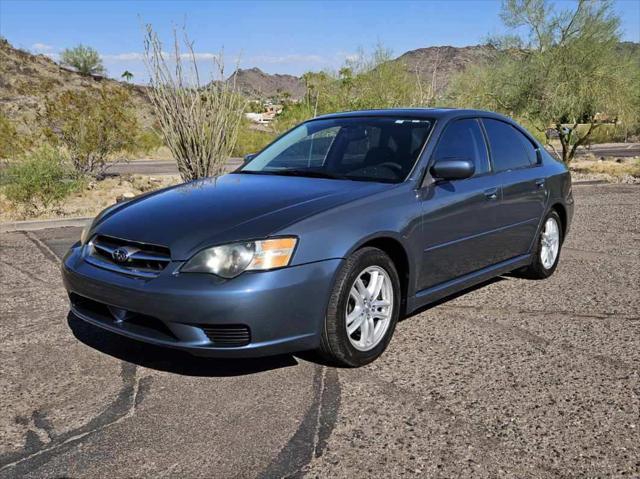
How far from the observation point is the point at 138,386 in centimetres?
394

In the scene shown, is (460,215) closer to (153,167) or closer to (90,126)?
(90,126)

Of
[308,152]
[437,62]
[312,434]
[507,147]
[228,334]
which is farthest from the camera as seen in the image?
[437,62]

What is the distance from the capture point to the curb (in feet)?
31.8

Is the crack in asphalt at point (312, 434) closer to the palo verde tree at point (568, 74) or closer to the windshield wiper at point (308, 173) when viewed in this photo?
the windshield wiper at point (308, 173)

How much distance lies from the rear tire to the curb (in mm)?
6702

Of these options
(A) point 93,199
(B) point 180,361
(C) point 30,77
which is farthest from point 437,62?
(C) point 30,77

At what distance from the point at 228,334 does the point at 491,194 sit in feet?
8.62

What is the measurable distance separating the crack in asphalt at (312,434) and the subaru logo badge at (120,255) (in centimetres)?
132

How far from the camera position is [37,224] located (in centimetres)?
988

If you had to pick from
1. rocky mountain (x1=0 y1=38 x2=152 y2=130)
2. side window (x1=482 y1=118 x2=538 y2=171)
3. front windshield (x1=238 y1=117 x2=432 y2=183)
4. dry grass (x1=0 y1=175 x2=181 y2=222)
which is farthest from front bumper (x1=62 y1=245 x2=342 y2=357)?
rocky mountain (x1=0 y1=38 x2=152 y2=130)

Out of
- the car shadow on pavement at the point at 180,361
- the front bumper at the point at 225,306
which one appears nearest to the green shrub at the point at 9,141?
the car shadow on pavement at the point at 180,361

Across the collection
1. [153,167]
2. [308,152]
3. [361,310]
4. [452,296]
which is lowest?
[153,167]

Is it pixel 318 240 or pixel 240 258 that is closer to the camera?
pixel 240 258

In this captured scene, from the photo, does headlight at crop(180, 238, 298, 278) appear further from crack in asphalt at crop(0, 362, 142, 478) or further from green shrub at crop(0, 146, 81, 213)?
green shrub at crop(0, 146, 81, 213)
